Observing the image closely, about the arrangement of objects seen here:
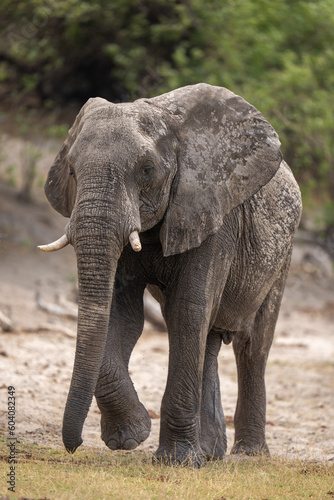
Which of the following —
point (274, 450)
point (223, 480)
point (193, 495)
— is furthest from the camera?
point (274, 450)

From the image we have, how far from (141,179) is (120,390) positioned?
57.0 inches

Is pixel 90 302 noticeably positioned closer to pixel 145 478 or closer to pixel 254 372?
pixel 145 478

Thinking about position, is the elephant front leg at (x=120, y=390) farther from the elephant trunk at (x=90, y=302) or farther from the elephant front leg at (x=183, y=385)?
the elephant trunk at (x=90, y=302)

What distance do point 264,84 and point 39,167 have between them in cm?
520

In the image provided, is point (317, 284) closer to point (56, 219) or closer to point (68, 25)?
point (56, 219)

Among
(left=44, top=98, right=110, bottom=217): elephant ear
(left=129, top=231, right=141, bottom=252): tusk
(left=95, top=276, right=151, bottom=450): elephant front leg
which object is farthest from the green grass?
(left=44, top=98, right=110, bottom=217): elephant ear

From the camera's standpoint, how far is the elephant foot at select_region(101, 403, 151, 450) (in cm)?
583

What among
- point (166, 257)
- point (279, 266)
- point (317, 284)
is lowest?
point (317, 284)

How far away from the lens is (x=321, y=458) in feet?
23.4

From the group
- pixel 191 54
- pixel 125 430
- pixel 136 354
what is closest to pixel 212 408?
pixel 125 430

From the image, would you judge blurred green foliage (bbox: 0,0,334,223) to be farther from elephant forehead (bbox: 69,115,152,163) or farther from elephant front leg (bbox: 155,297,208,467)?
elephant forehead (bbox: 69,115,152,163)

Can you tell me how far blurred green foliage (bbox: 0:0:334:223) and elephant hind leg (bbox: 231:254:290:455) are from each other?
9.03 meters

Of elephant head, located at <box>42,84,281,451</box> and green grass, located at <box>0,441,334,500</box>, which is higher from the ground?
elephant head, located at <box>42,84,281,451</box>

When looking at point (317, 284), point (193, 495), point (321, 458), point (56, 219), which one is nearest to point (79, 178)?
point (193, 495)
